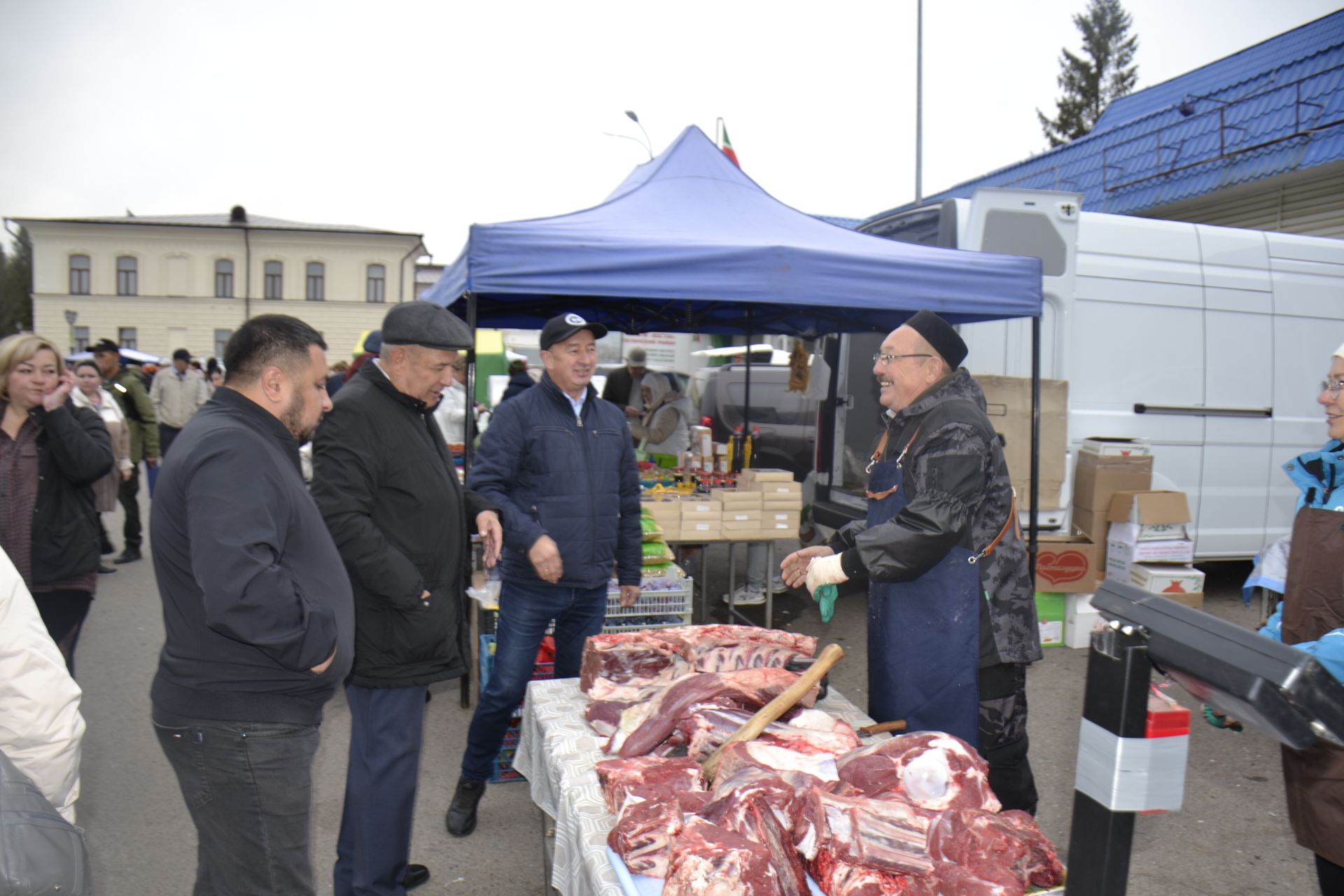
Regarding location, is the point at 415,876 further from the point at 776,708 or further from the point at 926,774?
the point at 926,774

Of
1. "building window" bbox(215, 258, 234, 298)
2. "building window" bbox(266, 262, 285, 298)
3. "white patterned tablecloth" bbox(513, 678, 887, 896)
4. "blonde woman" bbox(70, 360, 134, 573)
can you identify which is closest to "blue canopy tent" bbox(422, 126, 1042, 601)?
"white patterned tablecloth" bbox(513, 678, 887, 896)

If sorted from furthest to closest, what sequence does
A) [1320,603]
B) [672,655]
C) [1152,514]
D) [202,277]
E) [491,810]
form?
1. [202,277]
2. [1152,514]
3. [491,810]
4. [672,655]
5. [1320,603]

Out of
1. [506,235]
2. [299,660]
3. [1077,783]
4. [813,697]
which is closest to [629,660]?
[813,697]

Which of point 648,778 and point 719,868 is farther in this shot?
point 648,778

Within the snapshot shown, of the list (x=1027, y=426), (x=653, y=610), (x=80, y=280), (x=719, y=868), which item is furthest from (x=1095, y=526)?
(x=80, y=280)

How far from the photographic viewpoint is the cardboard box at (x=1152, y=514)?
6.17 m

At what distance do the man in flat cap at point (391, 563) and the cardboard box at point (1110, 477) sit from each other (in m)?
5.12

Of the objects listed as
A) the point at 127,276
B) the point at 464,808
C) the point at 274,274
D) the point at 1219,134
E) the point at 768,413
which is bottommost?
the point at 464,808

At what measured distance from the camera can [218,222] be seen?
1948 inches

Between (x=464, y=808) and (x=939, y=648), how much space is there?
2235 mm

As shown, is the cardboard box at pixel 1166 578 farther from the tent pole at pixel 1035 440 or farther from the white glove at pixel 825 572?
the white glove at pixel 825 572

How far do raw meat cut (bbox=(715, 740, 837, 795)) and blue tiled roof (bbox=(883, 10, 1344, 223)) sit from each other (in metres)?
8.28

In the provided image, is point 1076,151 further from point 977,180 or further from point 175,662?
point 175,662

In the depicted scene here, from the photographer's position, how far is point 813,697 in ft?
8.29
